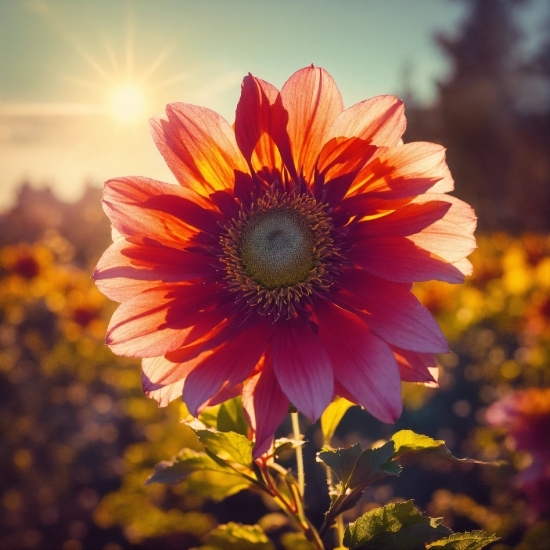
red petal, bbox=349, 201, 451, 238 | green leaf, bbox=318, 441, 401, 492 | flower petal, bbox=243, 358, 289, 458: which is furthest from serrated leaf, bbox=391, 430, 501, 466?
red petal, bbox=349, 201, 451, 238

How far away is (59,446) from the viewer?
3781 mm

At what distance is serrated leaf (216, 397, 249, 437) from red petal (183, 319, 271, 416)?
143 mm

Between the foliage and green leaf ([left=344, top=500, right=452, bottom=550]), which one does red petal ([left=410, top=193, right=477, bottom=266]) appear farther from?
the foliage

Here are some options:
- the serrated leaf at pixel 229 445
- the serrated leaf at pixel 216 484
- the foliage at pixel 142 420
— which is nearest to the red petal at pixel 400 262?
the serrated leaf at pixel 229 445

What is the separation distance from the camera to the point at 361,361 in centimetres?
83

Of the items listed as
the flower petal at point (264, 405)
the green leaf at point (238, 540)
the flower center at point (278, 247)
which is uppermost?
the flower center at point (278, 247)

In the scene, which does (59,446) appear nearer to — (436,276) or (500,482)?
(500,482)

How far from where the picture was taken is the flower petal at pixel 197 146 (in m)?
0.90

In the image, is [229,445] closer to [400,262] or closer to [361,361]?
[361,361]

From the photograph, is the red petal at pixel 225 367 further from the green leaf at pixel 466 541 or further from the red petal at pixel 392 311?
the green leaf at pixel 466 541

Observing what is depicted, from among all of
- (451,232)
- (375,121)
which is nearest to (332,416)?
(451,232)

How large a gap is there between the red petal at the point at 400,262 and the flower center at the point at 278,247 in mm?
109

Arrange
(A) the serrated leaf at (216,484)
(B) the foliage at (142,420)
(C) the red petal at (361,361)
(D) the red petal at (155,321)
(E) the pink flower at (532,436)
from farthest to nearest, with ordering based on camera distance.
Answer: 1. (B) the foliage at (142,420)
2. (E) the pink flower at (532,436)
3. (A) the serrated leaf at (216,484)
4. (D) the red petal at (155,321)
5. (C) the red petal at (361,361)

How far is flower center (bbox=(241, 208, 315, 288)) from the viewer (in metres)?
1.02
